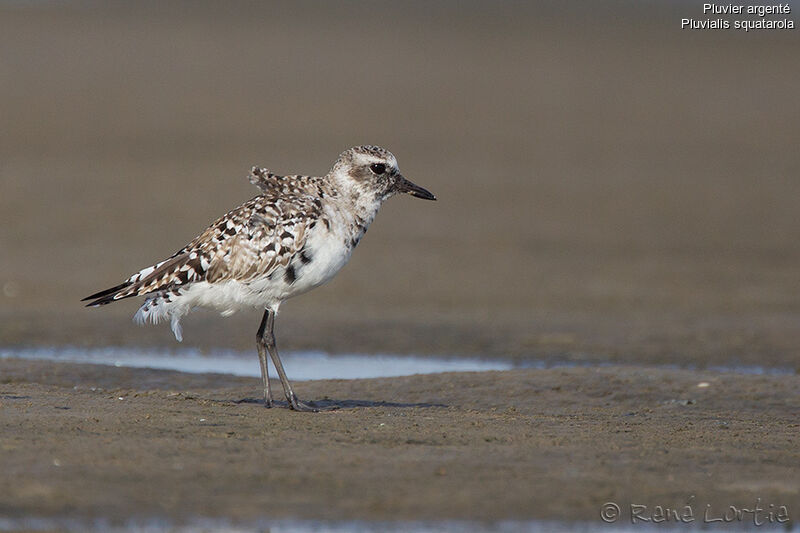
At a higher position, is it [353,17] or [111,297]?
[353,17]

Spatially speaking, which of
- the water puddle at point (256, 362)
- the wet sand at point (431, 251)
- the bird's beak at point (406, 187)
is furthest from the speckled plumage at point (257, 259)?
the water puddle at point (256, 362)

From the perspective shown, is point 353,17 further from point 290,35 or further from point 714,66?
point 714,66

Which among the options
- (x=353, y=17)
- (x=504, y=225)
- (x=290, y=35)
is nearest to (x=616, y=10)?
(x=353, y=17)

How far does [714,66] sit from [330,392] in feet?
79.4

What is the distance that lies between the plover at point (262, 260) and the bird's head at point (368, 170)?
0.76ft

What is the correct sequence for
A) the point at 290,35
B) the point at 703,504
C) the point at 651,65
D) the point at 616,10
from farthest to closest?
the point at 616,10 → the point at 290,35 → the point at 651,65 → the point at 703,504

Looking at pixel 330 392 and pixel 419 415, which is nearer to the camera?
pixel 419 415

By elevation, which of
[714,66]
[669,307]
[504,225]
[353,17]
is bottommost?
[669,307]

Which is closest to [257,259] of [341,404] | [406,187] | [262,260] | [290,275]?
[262,260]

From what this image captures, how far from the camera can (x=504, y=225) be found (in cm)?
1978

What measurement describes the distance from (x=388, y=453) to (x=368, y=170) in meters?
2.91

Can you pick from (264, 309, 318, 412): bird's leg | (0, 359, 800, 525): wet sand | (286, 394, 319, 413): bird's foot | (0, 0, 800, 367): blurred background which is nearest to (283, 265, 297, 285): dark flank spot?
(264, 309, 318, 412): bird's leg

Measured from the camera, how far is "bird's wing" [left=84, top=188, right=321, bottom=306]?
962cm

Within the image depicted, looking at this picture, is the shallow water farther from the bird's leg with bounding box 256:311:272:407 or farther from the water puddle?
the bird's leg with bounding box 256:311:272:407
